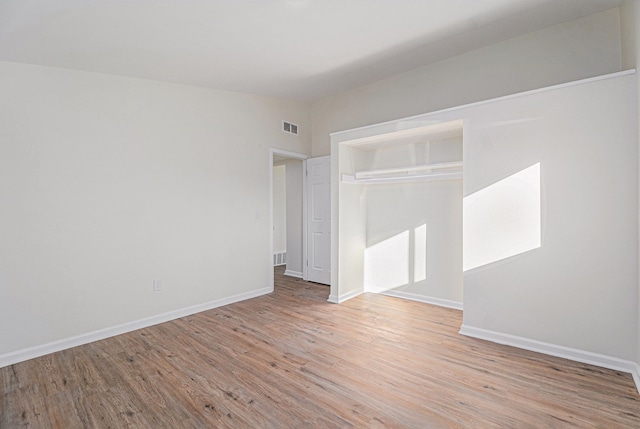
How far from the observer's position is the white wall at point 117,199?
2633 mm

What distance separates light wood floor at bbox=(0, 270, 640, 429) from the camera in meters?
1.86

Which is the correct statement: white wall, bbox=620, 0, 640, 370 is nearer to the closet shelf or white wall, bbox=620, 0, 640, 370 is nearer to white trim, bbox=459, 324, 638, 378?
white trim, bbox=459, 324, 638, 378

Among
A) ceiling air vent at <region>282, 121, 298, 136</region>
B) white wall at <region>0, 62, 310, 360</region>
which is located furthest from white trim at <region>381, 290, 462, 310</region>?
ceiling air vent at <region>282, 121, 298, 136</region>

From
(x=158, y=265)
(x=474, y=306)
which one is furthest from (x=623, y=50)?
(x=158, y=265)

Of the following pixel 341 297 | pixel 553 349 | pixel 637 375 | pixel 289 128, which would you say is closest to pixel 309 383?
pixel 341 297

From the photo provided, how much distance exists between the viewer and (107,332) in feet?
10.0

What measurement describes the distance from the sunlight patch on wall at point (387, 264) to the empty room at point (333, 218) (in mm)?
42

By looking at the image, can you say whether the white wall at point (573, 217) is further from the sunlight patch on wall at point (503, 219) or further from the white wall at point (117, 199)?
the white wall at point (117, 199)

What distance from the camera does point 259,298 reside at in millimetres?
4258

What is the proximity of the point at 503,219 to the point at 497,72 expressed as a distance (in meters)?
1.69

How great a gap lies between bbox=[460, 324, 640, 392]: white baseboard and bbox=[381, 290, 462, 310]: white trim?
28.3 inches

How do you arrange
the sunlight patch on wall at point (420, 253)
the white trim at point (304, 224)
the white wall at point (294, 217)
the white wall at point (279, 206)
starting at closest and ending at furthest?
the sunlight patch on wall at point (420, 253), the white trim at point (304, 224), the white wall at point (294, 217), the white wall at point (279, 206)

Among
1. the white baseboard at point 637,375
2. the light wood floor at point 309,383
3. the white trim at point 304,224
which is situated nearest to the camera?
the light wood floor at point 309,383

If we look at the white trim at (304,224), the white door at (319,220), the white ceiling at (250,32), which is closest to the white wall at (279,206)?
the white trim at (304,224)
